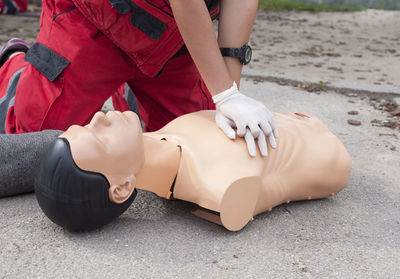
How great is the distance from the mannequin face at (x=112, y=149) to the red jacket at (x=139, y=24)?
50 centimetres

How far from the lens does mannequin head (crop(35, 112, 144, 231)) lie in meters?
1.22

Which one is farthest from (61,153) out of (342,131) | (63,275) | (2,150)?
(342,131)

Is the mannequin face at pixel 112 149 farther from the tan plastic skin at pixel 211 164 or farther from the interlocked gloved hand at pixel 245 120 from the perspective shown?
the interlocked gloved hand at pixel 245 120

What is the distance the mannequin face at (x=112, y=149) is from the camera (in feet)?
4.08

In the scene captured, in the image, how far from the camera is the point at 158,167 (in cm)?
140

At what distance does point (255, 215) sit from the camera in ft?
4.94

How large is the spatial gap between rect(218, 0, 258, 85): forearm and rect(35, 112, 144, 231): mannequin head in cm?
60

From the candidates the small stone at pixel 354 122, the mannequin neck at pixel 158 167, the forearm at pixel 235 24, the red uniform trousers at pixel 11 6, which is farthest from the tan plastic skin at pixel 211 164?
the red uniform trousers at pixel 11 6

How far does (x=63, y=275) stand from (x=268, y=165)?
69 centimetres

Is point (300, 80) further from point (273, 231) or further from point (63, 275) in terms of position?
point (63, 275)

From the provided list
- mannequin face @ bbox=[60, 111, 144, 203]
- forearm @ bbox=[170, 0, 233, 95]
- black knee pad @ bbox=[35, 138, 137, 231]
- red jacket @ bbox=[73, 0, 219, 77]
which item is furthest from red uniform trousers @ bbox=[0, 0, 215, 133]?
black knee pad @ bbox=[35, 138, 137, 231]

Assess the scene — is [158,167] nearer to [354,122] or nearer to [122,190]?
[122,190]

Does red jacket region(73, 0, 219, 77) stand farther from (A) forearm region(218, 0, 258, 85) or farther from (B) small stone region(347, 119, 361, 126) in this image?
(B) small stone region(347, 119, 361, 126)

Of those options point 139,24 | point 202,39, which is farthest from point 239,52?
point 139,24
